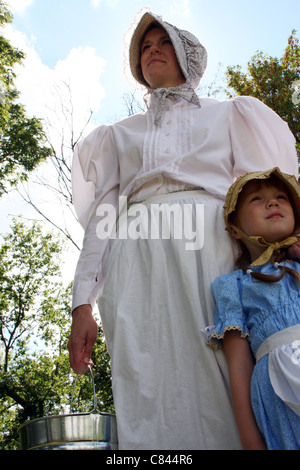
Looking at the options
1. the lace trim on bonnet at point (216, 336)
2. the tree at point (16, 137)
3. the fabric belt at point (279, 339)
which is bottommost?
the fabric belt at point (279, 339)

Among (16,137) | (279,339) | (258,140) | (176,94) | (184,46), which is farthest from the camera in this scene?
(16,137)

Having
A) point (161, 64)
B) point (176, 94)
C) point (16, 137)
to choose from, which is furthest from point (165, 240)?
point (16, 137)

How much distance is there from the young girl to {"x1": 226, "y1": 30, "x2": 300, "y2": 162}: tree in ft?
24.5

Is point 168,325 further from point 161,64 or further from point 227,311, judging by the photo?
point 161,64

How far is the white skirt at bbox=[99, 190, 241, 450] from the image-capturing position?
1453mm

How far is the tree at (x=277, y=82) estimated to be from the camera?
889cm

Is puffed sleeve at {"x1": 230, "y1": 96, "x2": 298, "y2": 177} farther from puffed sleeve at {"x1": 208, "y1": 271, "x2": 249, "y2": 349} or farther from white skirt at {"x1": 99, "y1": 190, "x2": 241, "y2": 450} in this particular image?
puffed sleeve at {"x1": 208, "y1": 271, "x2": 249, "y2": 349}

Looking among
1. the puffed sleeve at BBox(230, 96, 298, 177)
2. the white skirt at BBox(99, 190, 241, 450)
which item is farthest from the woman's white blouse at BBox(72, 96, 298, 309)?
the white skirt at BBox(99, 190, 241, 450)

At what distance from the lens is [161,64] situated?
8.06ft

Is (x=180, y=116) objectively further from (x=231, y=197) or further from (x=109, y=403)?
(x=109, y=403)

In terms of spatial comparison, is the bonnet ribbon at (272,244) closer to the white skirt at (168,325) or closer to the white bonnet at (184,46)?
the white skirt at (168,325)

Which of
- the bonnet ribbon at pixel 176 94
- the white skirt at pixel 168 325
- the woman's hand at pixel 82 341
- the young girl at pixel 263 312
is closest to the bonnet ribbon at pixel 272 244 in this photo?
the young girl at pixel 263 312

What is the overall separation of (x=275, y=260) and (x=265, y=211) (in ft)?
0.63

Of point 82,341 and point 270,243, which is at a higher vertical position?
point 270,243
